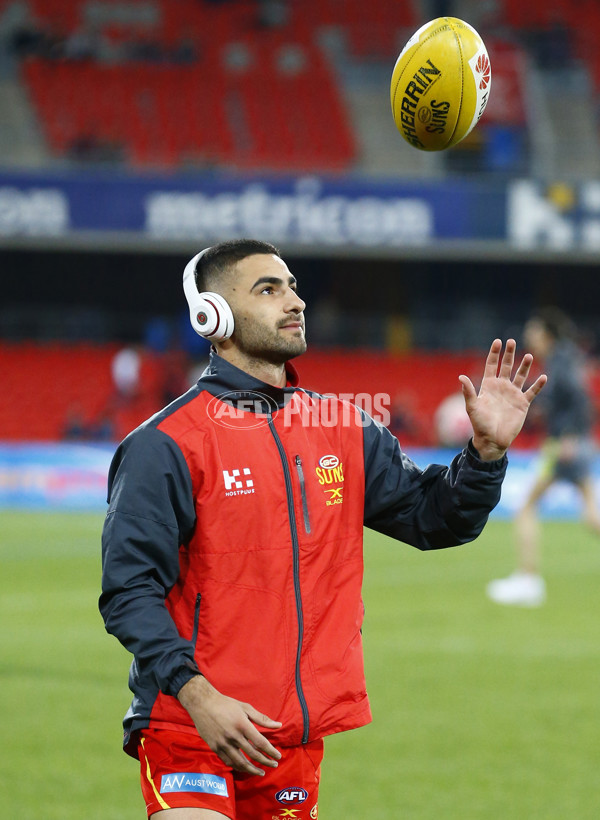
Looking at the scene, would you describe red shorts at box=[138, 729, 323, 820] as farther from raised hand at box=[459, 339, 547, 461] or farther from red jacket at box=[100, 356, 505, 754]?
raised hand at box=[459, 339, 547, 461]

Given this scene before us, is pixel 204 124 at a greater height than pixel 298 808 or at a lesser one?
greater

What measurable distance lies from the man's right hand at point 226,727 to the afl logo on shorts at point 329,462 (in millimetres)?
752

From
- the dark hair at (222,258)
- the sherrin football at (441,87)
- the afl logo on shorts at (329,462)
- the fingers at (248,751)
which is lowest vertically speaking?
the fingers at (248,751)

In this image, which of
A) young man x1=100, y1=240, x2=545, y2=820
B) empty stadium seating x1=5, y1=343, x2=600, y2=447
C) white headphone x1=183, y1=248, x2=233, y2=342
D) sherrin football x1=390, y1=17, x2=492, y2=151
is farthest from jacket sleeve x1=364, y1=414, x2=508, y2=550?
empty stadium seating x1=5, y1=343, x2=600, y2=447

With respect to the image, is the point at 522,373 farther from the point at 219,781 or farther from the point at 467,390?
the point at 219,781

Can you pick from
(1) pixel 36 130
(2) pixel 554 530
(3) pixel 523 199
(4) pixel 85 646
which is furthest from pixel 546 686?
(1) pixel 36 130

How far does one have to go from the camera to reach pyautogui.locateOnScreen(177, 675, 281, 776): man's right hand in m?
3.03

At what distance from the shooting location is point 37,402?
81.6ft

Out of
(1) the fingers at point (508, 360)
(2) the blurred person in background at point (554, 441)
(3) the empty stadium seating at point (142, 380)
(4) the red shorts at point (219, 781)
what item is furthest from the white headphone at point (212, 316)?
(3) the empty stadium seating at point (142, 380)

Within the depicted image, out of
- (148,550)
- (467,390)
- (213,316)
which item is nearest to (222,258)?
(213,316)

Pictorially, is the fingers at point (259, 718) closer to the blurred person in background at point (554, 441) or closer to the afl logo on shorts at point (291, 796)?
the afl logo on shorts at point (291, 796)

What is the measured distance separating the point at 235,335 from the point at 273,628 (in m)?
0.85

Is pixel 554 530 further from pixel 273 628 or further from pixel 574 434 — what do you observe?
pixel 273 628

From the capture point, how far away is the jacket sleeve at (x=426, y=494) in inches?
139
